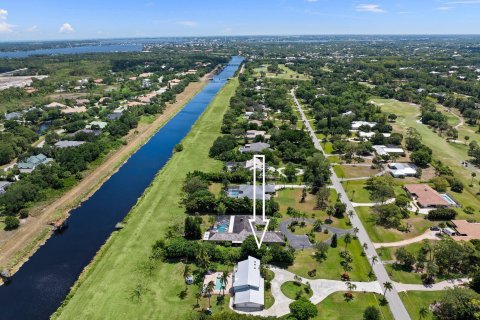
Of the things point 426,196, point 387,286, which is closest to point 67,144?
point 387,286

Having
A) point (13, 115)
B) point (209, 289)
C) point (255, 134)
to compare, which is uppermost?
point (13, 115)

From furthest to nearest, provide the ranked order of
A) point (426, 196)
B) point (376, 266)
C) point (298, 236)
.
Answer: point (426, 196), point (298, 236), point (376, 266)

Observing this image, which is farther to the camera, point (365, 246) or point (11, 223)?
point (11, 223)

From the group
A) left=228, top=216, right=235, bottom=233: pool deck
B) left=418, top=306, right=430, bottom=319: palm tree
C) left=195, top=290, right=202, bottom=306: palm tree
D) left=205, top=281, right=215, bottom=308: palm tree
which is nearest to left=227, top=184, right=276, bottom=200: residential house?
left=228, top=216, right=235, bottom=233: pool deck

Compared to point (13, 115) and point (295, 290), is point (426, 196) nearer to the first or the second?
point (295, 290)

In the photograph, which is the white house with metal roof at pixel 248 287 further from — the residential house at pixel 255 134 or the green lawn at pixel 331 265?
the residential house at pixel 255 134

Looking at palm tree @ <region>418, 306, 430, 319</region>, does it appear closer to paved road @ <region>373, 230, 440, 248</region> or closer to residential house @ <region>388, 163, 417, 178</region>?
paved road @ <region>373, 230, 440, 248</region>

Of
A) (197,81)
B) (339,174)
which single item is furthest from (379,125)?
(197,81)

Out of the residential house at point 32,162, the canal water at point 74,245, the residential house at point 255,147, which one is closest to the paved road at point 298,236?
the canal water at point 74,245
